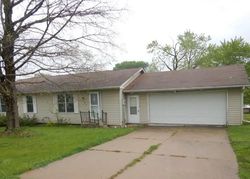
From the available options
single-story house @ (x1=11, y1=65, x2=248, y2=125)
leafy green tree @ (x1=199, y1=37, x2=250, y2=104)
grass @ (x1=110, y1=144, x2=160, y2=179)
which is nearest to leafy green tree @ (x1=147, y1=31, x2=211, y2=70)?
leafy green tree @ (x1=199, y1=37, x2=250, y2=104)

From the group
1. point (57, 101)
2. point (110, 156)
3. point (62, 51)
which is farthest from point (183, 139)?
point (57, 101)

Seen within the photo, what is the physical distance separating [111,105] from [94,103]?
1.29 m

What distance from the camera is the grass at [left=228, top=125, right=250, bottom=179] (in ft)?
21.4

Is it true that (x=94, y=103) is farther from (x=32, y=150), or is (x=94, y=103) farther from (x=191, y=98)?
(x=32, y=150)

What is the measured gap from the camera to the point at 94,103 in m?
17.1

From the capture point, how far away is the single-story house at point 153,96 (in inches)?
571

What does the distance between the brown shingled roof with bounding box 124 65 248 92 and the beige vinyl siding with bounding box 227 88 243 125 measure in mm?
553

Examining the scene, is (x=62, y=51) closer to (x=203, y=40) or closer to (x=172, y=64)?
(x=172, y=64)

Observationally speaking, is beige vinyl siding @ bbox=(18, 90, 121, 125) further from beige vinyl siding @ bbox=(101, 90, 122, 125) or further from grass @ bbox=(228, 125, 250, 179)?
grass @ bbox=(228, 125, 250, 179)

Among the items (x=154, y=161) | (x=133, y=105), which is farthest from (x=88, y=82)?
(x=154, y=161)

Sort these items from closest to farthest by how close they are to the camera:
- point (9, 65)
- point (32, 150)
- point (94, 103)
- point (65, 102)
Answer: point (32, 150) < point (9, 65) < point (94, 103) < point (65, 102)

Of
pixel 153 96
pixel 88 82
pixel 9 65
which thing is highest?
pixel 9 65

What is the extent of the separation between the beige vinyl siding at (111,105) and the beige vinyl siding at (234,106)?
602cm

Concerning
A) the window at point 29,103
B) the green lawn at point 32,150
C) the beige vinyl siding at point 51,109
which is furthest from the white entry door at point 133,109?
the window at point 29,103
